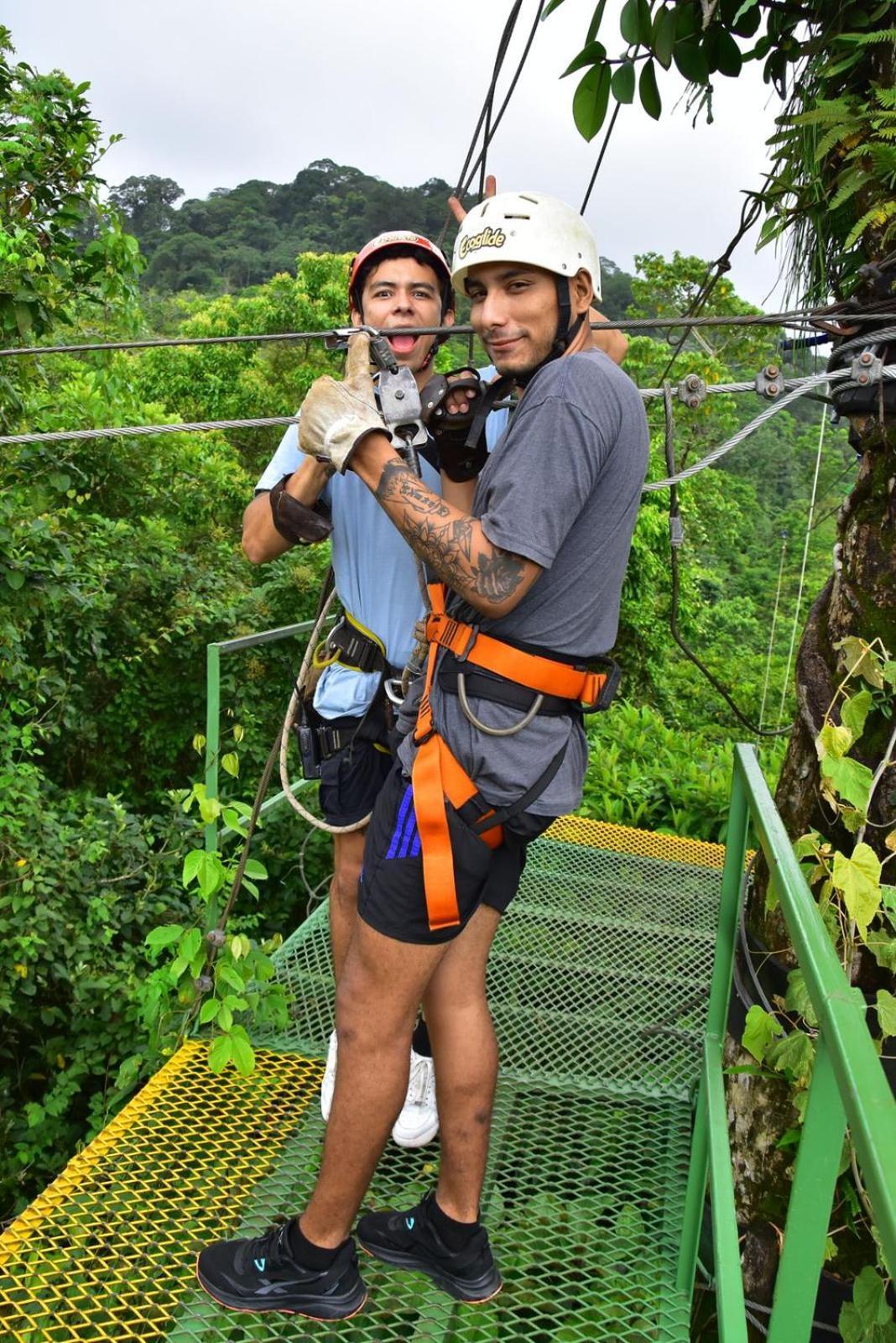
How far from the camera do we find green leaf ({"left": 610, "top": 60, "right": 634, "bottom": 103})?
2.71m

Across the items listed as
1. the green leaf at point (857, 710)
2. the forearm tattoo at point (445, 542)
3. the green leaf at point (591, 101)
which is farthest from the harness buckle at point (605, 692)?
the green leaf at point (591, 101)

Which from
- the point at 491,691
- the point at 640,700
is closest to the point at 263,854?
the point at 491,691

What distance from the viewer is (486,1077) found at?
6.08 feet

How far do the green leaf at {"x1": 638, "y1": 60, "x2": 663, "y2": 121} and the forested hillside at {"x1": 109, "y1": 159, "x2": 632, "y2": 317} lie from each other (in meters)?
26.1

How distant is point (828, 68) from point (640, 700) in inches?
371

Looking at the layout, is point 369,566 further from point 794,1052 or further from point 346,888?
point 794,1052

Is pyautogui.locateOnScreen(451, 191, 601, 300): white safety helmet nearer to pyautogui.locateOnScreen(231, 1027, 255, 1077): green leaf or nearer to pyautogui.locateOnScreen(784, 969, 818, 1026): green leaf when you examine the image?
pyautogui.locateOnScreen(784, 969, 818, 1026): green leaf

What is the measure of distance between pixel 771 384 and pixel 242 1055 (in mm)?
2034

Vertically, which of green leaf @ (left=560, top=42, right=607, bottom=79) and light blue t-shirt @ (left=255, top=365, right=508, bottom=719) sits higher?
green leaf @ (left=560, top=42, right=607, bottom=79)

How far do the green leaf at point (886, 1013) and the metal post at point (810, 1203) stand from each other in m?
0.71

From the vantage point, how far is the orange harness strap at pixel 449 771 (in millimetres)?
1689

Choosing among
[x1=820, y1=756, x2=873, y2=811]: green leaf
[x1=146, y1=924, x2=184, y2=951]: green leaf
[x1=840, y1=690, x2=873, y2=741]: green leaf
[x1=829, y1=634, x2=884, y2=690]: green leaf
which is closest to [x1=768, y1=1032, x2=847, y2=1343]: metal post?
[x1=820, y1=756, x2=873, y2=811]: green leaf

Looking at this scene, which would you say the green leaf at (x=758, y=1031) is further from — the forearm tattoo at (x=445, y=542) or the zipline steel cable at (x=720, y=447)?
the zipline steel cable at (x=720, y=447)

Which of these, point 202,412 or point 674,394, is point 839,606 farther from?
point 202,412
